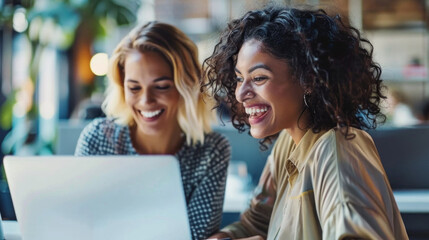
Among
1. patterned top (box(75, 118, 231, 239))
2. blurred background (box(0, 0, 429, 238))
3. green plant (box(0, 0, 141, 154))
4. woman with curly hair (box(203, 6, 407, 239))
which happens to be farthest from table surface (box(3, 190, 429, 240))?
green plant (box(0, 0, 141, 154))

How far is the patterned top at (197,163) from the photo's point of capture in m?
1.57

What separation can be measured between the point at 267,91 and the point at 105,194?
1.31ft

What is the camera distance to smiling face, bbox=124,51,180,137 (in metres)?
1.66

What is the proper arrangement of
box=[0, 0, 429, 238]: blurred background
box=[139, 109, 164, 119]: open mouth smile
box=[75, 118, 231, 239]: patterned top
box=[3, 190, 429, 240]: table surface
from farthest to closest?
1. box=[0, 0, 429, 238]: blurred background
2. box=[3, 190, 429, 240]: table surface
3. box=[139, 109, 164, 119]: open mouth smile
4. box=[75, 118, 231, 239]: patterned top

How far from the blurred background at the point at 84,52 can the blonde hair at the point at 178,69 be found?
3.54 feet

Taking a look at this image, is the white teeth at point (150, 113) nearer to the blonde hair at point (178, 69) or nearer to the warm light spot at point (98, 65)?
the blonde hair at point (178, 69)

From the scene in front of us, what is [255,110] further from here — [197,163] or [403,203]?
[403,203]

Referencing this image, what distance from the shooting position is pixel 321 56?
41.1 inches

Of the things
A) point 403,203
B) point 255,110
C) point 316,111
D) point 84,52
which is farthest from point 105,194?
point 84,52

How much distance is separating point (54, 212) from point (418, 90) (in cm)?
523

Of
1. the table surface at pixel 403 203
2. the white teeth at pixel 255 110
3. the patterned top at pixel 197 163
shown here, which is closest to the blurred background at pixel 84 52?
the table surface at pixel 403 203

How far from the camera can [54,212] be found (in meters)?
1.12

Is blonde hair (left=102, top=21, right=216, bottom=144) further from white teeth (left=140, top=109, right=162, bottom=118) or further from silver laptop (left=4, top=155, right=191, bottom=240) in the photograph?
silver laptop (left=4, top=155, right=191, bottom=240)

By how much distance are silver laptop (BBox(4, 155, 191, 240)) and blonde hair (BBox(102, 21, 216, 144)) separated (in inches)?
23.8
